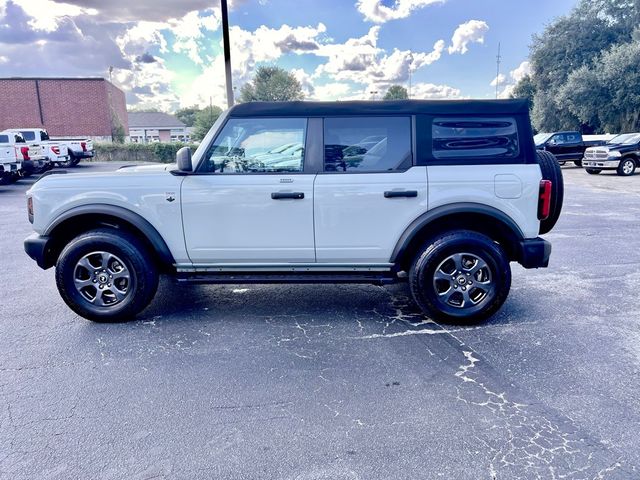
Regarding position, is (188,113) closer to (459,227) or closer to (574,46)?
(574,46)

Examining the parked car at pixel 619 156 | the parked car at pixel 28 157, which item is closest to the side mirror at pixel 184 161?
the parked car at pixel 28 157

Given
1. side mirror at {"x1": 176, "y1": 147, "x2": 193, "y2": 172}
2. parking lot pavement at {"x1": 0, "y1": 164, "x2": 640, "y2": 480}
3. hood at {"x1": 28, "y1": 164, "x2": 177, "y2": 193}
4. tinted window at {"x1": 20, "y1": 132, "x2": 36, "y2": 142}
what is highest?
tinted window at {"x1": 20, "y1": 132, "x2": 36, "y2": 142}

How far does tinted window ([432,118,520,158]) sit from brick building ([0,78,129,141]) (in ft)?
133

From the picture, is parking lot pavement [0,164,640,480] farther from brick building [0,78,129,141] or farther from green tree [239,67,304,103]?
green tree [239,67,304,103]

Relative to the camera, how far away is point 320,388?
3.04m

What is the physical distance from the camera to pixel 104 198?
398cm

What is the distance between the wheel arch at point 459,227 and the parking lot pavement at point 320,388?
2.15 feet

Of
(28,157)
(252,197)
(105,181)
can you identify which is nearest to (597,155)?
(252,197)

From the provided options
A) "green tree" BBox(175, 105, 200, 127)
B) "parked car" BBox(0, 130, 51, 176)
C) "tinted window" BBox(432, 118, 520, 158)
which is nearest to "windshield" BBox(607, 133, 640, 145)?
"tinted window" BBox(432, 118, 520, 158)

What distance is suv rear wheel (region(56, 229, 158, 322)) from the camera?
13.1ft

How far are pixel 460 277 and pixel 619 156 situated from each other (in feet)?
56.3

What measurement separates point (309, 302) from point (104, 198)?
7.12 ft

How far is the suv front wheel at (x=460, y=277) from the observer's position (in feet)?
12.7

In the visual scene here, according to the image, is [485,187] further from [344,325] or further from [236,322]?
[236,322]
